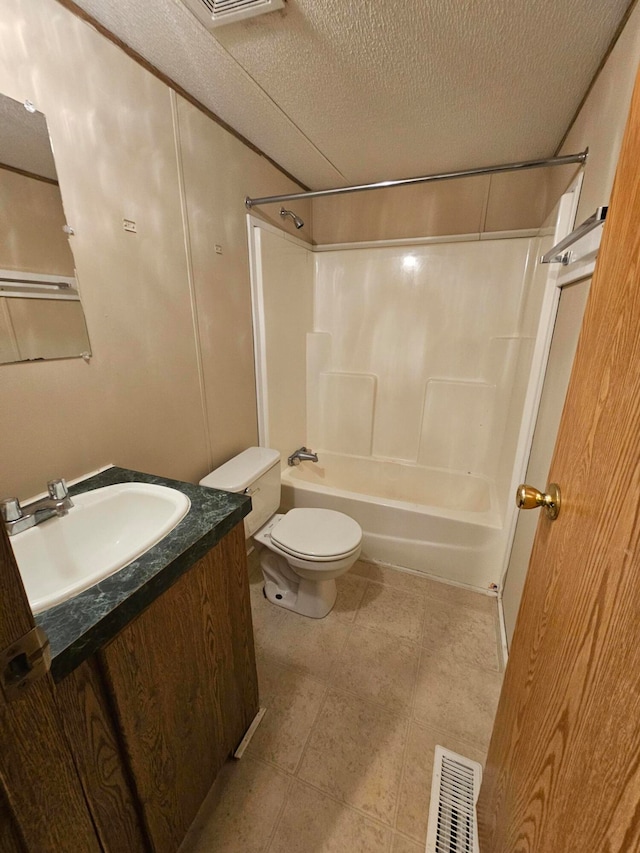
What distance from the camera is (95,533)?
0.99 metres

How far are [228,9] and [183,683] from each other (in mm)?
1757

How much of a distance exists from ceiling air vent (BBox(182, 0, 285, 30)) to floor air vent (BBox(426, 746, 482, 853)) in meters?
2.29

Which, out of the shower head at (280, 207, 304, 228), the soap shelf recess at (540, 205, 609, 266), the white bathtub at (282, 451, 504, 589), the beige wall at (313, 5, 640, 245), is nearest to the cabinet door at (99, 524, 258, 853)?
the white bathtub at (282, 451, 504, 589)

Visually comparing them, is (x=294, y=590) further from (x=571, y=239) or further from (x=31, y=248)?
(x=571, y=239)

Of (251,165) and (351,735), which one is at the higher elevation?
(251,165)

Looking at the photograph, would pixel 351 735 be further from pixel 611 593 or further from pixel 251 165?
pixel 251 165

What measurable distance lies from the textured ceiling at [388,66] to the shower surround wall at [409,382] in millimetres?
563

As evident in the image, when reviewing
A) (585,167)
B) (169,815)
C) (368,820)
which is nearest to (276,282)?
(585,167)

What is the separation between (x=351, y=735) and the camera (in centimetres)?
122

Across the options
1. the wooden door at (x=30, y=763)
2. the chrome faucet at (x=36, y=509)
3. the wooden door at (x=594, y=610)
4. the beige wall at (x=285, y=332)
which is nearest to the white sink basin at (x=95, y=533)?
the chrome faucet at (x=36, y=509)

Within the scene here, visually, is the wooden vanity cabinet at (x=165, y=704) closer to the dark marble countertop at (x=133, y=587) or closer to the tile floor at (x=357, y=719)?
the dark marble countertop at (x=133, y=587)

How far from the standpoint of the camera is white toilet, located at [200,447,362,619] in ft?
5.01

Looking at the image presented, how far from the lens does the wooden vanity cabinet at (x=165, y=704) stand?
0.64 metres

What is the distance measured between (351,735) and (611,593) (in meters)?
1.20
